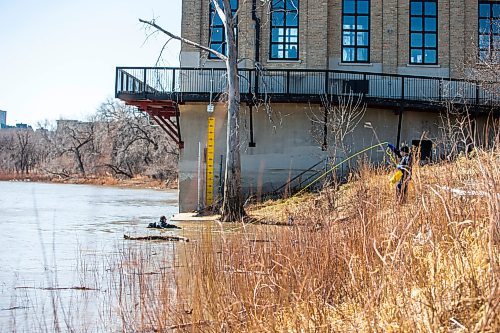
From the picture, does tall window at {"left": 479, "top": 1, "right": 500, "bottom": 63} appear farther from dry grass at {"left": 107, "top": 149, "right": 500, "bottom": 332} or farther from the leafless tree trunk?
dry grass at {"left": 107, "top": 149, "right": 500, "bottom": 332}

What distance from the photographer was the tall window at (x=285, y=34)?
30.6m

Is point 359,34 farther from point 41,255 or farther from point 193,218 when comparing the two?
point 41,255

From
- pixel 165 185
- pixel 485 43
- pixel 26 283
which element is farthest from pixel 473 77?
pixel 165 185

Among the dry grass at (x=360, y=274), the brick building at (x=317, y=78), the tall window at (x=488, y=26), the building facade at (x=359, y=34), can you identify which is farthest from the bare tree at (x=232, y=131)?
the dry grass at (x=360, y=274)

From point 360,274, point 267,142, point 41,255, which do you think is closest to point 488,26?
point 267,142

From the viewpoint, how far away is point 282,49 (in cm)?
3064

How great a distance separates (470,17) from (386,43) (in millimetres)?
4340

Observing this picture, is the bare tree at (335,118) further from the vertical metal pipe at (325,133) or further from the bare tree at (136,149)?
the bare tree at (136,149)

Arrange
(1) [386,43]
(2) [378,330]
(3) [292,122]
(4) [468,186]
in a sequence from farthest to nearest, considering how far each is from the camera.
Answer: (1) [386,43] → (3) [292,122] → (4) [468,186] → (2) [378,330]

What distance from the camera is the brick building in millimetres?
27984

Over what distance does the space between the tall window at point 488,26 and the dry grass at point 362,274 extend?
2482cm

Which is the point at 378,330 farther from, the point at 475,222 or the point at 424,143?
the point at 424,143

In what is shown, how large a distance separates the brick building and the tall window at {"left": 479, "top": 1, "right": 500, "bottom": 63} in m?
0.05

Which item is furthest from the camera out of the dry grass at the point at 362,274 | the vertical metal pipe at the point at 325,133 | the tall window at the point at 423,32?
the tall window at the point at 423,32
